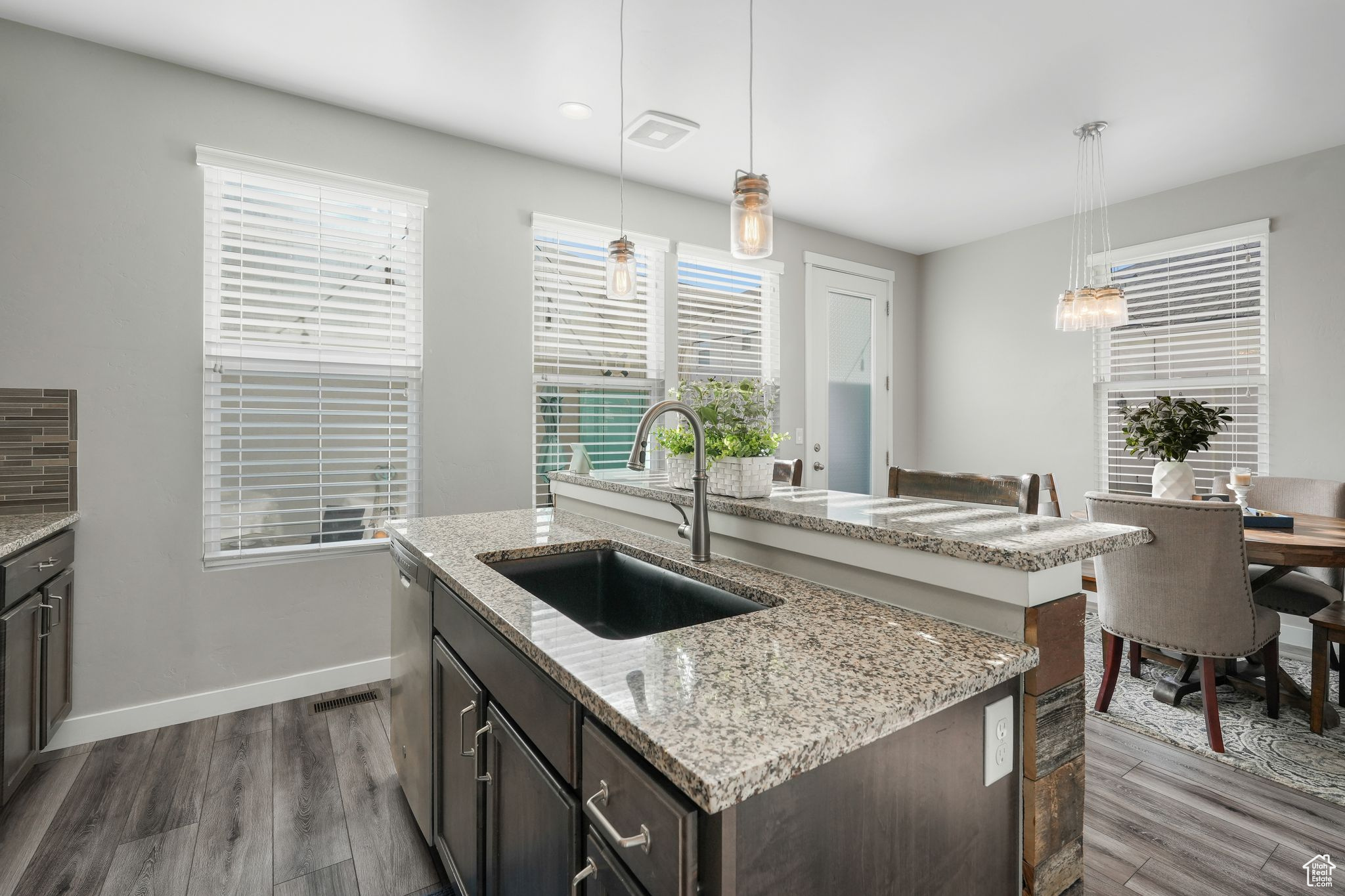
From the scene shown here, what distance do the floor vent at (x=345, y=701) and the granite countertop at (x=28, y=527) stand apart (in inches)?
46.1

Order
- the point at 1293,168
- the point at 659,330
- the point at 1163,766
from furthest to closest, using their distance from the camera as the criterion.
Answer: the point at 659,330
the point at 1293,168
the point at 1163,766

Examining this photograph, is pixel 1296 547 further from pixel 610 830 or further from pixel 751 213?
pixel 610 830

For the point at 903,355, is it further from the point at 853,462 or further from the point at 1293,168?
the point at 1293,168

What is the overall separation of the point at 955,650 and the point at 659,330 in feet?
10.3

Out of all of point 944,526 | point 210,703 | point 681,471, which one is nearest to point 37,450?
point 210,703

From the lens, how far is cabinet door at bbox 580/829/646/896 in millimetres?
813

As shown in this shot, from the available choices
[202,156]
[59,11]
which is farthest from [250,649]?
[59,11]

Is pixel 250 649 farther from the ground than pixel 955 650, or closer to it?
closer to it

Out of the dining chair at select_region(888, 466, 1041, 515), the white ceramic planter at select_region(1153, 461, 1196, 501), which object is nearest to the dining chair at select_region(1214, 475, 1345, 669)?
the white ceramic planter at select_region(1153, 461, 1196, 501)

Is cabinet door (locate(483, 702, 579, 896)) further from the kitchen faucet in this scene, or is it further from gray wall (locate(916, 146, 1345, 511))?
gray wall (locate(916, 146, 1345, 511))

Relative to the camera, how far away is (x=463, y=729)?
4.65 ft

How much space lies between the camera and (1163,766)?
2.22m

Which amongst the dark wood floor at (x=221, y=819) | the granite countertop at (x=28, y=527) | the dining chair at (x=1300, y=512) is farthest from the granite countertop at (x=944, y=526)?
the dining chair at (x=1300, y=512)

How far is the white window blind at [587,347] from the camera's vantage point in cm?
349
